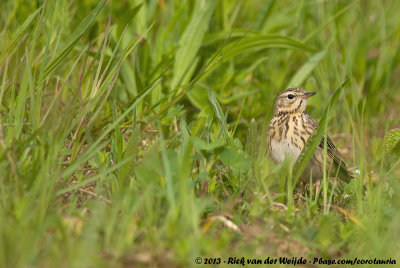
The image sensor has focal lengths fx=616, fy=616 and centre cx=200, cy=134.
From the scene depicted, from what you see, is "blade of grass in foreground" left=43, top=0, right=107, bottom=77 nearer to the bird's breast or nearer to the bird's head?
the bird's breast

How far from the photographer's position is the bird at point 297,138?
5.03 meters

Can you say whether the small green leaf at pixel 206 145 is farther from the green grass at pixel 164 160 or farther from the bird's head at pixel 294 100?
the bird's head at pixel 294 100

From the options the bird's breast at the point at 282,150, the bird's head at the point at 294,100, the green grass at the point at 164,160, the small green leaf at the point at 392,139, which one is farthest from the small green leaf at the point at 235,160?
the bird's head at the point at 294,100

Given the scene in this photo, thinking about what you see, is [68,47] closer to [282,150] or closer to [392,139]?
[282,150]

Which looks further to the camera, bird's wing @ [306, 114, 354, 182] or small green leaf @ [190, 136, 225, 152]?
bird's wing @ [306, 114, 354, 182]

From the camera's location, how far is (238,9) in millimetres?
6676

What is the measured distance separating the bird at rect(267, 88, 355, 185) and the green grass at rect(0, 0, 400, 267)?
329 millimetres

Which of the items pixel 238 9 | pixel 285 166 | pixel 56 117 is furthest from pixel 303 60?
pixel 56 117

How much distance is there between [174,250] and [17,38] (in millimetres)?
2259

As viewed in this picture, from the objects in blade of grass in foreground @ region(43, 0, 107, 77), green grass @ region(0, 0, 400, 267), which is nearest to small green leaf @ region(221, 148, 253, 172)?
green grass @ region(0, 0, 400, 267)

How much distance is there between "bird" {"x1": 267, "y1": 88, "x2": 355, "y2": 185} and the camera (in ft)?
16.5

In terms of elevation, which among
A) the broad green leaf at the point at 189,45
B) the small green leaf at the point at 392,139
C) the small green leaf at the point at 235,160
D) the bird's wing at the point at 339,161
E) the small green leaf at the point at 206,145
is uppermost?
the broad green leaf at the point at 189,45

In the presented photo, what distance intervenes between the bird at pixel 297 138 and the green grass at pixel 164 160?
0.33 meters

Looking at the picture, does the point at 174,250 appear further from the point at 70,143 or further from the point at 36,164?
the point at 70,143
